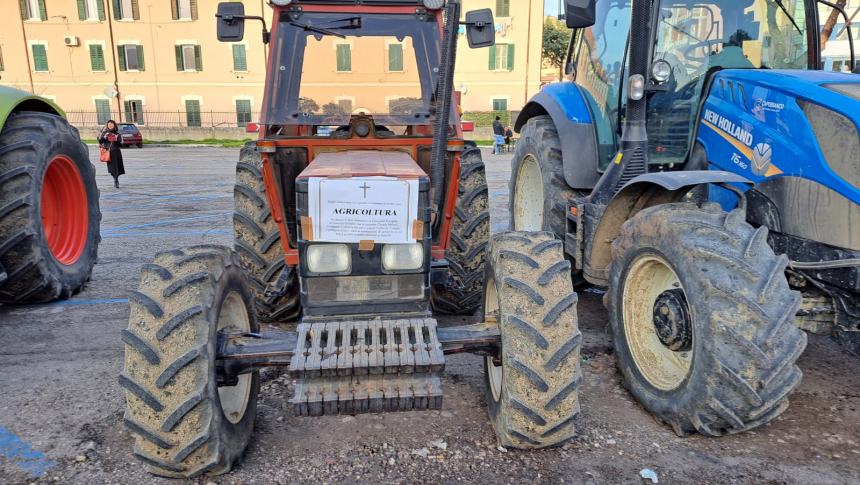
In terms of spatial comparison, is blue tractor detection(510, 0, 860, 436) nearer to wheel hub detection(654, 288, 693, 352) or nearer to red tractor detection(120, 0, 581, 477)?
wheel hub detection(654, 288, 693, 352)

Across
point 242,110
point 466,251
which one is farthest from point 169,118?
point 466,251

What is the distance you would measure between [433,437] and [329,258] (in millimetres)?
1034

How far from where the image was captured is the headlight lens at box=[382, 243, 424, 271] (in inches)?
121

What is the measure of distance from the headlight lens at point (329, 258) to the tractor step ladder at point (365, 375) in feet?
1.30

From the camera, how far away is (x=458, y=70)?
34.4 m

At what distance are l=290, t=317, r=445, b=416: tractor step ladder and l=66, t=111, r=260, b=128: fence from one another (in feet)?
109

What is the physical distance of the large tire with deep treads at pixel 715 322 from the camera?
104 inches

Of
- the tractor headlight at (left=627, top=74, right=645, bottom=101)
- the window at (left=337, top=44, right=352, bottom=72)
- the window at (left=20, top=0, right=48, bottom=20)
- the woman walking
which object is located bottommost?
the woman walking

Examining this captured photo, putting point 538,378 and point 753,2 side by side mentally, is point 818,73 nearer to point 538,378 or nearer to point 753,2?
point 753,2

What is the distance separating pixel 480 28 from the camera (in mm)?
3928

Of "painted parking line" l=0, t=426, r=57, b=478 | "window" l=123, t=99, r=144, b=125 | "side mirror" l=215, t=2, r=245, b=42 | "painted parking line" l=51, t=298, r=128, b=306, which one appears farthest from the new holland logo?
"window" l=123, t=99, r=144, b=125

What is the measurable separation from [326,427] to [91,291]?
135 inches

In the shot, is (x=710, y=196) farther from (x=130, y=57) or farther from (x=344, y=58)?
(x=130, y=57)

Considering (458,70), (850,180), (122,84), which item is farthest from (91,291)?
(122,84)
